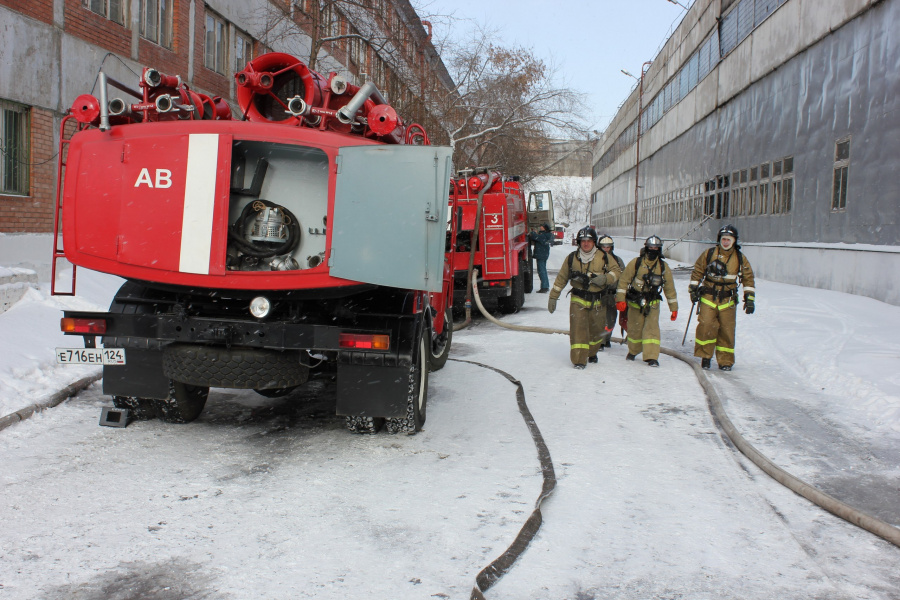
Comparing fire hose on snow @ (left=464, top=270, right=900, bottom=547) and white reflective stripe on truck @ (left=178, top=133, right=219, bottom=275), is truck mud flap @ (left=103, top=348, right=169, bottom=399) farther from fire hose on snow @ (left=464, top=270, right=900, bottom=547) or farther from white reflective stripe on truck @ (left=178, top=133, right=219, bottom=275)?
fire hose on snow @ (left=464, top=270, right=900, bottom=547)

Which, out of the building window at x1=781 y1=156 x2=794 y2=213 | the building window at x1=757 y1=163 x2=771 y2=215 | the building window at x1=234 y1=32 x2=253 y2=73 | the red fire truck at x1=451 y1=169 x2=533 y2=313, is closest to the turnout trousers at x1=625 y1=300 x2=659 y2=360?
the red fire truck at x1=451 y1=169 x2=533 y2=313

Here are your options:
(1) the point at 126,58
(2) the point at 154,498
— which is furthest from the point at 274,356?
(1) the point at 126,58

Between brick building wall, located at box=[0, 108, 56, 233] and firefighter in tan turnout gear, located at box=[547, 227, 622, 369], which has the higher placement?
brick building wall, located at box=[0, 108, 56, 233]

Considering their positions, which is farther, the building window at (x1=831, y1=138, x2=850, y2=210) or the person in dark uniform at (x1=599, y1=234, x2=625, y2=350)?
the building window at (x1=831, y1=138, x2=850, y2=210)

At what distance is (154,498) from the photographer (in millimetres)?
4199

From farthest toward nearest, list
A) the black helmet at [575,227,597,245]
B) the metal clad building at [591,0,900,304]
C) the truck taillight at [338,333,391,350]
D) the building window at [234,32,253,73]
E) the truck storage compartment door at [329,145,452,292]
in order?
the building window at [234,32,253,73], the metal clad building at [591,0,900,304], the black helmet at [575,227,597,245], the truck taillight at [338,333,391,350], the truck storage compartment door at [329,145,452,292]

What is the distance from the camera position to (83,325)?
17.2 ft

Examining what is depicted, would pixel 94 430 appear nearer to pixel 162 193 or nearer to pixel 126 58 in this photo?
pixel 162 193

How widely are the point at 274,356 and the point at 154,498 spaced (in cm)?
122

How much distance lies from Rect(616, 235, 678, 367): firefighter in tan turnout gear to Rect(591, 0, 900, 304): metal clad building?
5.38 meters

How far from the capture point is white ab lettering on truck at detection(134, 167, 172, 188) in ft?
15.6

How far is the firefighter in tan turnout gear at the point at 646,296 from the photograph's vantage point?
8.95 metres

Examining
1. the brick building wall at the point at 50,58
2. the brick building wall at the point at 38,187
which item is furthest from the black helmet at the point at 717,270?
the brick building wall at the point at 38,187

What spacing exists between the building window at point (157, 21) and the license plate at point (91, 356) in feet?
39.1
